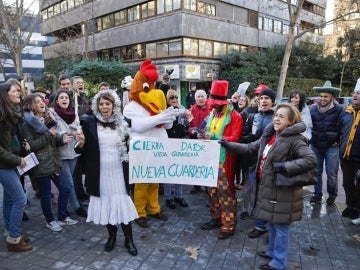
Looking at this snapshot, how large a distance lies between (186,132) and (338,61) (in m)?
29.4

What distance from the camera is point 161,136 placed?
5.14m

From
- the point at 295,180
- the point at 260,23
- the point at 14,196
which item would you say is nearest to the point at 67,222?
the point at 14,196

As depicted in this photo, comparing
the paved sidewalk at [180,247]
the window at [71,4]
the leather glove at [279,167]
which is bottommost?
the paved sidewalk at [180,247]

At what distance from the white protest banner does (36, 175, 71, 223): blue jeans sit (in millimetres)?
1134

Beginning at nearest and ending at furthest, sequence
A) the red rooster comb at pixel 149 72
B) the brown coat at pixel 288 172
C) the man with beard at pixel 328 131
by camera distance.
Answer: the brown coat at pixel 288 172, the red rooster comb at pixel 149 72, the man with beard at pixel 328 131

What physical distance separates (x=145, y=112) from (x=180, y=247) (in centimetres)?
193

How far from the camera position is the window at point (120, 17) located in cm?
2627

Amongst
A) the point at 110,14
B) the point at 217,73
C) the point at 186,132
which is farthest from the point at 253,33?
the point at 186,132

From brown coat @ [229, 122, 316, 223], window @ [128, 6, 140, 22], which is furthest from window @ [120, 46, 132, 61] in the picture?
brown coat @ [229, 122, 316, 223]

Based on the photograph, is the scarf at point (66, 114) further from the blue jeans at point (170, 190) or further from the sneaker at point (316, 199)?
the sneaker at point (316, 199)

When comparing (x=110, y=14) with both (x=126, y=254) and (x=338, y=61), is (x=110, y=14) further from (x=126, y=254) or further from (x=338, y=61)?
(x=126, y=254)

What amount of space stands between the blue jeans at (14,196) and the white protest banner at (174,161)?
A: 136 cm

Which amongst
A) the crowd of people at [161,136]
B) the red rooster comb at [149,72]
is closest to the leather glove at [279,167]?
the crowd of people at [161,136]

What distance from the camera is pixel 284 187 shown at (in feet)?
11.8
